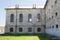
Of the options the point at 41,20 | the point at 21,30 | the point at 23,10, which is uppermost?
the point at 23,10

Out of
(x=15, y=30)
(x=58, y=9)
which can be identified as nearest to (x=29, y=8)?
(x=15, y=30)

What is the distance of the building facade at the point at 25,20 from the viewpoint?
34906 mm

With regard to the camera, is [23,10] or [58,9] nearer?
[58,9]

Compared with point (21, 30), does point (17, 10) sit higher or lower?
higher

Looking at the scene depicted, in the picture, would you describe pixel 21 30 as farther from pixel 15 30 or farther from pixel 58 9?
pixel 58 9

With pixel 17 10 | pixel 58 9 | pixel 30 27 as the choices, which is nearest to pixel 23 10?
pixel 17 10

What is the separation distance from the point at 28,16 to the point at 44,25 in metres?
4.41

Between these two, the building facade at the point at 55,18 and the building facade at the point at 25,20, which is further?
the building facade at the point at 25,20

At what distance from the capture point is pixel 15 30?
34906 millimetres

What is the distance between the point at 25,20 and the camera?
35188mm

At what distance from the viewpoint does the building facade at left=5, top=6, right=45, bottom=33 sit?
34.9 meters

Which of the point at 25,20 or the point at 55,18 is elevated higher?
the point at 55,18

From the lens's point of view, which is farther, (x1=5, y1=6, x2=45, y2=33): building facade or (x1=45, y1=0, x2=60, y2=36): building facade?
(x1=5, y1=6, x2=45, y2=33): building facade

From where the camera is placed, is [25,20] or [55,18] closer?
[55,18]
